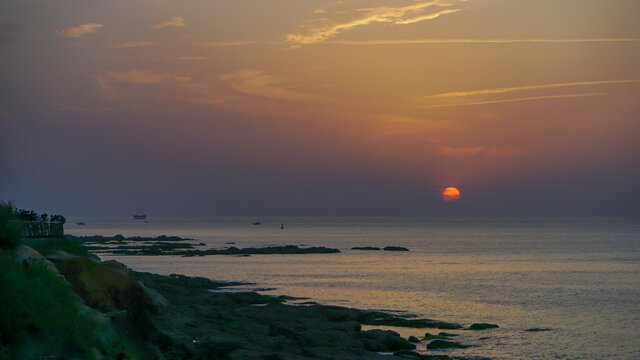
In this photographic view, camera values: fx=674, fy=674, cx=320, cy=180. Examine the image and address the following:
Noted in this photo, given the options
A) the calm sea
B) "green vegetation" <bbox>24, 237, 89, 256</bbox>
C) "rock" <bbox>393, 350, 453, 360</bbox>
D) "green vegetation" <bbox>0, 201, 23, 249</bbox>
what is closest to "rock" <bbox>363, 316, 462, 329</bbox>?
the calm sea

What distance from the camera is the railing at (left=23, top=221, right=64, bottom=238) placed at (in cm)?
3439

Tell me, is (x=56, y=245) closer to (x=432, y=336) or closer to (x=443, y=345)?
(x=443, y=345)

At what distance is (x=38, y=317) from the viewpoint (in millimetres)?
18922

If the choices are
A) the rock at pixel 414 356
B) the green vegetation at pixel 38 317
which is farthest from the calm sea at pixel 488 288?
the green vegetation at pixel 38 317

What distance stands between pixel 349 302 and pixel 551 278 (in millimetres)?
36057

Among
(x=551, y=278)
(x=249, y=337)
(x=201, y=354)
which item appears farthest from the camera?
(x=551, y=278)

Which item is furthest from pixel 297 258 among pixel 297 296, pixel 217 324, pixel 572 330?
pixel 217 324

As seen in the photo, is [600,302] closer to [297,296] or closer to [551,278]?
[551,278]

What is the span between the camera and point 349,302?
56.8 metres

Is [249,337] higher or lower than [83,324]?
lower

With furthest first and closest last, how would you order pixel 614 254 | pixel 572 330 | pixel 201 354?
pixel 614 254, pixel 572 330, pixel 201 354

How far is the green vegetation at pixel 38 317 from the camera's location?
712 inches

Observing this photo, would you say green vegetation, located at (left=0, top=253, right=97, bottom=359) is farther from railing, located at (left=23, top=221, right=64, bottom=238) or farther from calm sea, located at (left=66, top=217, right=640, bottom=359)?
calm sea, located at (left=66, top=217, right=640, bottom=359)

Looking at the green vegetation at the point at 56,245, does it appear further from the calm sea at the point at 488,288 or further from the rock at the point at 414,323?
the calm sea at the point at 488,288
